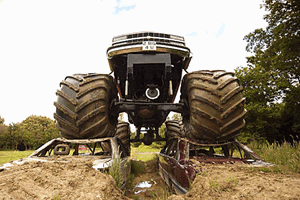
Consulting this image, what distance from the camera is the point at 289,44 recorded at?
27.2 feet

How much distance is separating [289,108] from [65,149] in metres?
10.4

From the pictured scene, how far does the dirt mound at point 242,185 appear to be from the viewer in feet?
5.59

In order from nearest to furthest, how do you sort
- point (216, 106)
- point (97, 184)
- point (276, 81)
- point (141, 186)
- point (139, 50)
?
point (97, 184) < point (216, 106) < point (139, 50) < point (141, 186) < point (276, 81)

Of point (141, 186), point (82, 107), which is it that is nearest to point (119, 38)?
point (82, 107)

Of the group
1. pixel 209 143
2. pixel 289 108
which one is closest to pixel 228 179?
pixel 209 143

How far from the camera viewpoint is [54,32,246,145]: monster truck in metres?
3.52

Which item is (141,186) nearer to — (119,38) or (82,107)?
(82,107)

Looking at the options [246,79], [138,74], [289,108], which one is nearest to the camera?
[138,74]

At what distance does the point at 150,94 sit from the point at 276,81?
1129cm

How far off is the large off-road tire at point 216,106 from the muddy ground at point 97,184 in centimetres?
122

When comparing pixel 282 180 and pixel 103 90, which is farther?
pixel 103 90

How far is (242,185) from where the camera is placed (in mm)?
Result: 1966

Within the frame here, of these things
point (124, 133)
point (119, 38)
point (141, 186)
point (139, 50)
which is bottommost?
point (141, 186)

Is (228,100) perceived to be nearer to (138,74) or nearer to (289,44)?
(138,74)
